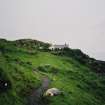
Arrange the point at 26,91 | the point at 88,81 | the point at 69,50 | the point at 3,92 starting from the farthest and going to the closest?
the point at 69,50 < the point at 88,81 < the point at 26,91 < the point at 3,92

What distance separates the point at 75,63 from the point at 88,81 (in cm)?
2587

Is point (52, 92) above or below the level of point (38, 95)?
above

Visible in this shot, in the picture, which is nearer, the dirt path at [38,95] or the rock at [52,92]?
the dirt path at [38,95]

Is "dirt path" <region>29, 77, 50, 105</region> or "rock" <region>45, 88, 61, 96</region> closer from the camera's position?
"dirt path" <region>29, 77, 50, 105</region>

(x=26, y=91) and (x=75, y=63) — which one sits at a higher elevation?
(x=26, y=91)

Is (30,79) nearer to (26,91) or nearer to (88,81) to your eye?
(26,91)

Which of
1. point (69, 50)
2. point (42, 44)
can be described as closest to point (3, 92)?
point (69, 50)

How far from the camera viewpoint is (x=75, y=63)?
9300 centimetres

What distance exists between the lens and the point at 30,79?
50594 mm

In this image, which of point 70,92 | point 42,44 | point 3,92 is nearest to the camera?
point 3,92

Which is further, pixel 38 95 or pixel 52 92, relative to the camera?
pixel 52 92

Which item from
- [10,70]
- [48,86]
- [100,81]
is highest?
[10,70]

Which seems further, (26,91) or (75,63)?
(75,63)

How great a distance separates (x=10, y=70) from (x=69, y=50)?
62.6 meters
